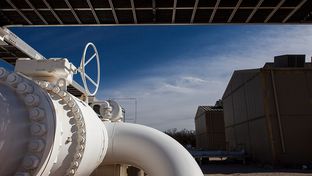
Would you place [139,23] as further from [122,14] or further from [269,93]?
[269,93]

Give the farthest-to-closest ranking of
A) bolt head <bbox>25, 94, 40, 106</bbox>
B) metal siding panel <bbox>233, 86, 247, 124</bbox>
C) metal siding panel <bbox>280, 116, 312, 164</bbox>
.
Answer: metal siding panel <bbox>233, 86, 247, 124</bbox> < metal siding panel <bbox>280, 116, 312, 164</bbox> < bolt head <bbox>25, 94, 40, 106</bbox>

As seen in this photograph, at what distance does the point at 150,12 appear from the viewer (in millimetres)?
6863

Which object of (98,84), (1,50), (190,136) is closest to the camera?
(98,84)

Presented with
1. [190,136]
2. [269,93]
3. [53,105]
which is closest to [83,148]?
[53,105]

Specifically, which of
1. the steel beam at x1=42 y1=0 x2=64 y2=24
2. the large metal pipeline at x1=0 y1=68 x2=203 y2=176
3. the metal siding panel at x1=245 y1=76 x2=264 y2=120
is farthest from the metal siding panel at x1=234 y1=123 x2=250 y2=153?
the large metal pipeline at x1=0 y1=68 x2=203 y2=176

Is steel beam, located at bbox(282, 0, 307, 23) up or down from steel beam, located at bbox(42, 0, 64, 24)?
down

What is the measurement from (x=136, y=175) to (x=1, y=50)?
5657 millimetres

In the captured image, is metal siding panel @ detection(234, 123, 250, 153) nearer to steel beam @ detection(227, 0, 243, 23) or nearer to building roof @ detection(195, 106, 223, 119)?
building roof @ detection(195, 106, 223, 119)

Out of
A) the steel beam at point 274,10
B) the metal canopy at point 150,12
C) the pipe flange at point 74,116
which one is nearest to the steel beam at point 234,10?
the metal canopy at point 150,12

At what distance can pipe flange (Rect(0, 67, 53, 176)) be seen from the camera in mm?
1973

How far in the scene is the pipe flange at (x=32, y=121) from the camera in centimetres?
197

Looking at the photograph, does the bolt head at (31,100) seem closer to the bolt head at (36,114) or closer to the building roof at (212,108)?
the bolt head at (36,114)

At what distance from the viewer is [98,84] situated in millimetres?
5297

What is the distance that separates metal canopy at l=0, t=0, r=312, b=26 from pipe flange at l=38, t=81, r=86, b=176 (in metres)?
4.35
